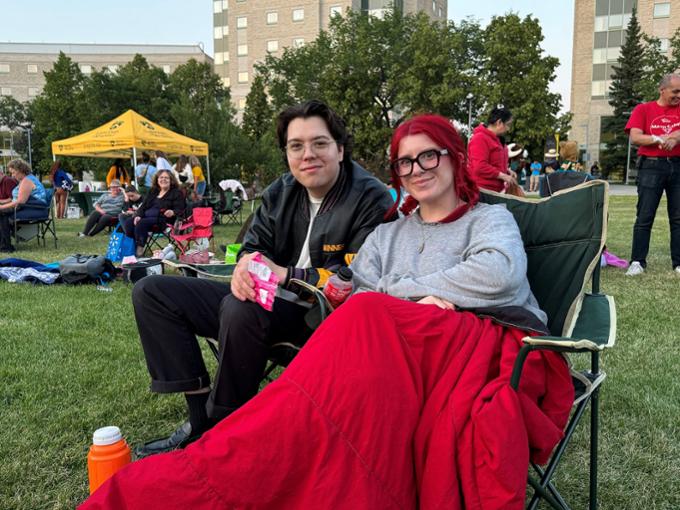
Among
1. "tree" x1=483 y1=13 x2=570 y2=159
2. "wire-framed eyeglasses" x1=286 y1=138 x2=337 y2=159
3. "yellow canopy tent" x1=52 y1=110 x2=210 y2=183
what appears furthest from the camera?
"tree" x1=483 y1=13 x2=570 y2=159

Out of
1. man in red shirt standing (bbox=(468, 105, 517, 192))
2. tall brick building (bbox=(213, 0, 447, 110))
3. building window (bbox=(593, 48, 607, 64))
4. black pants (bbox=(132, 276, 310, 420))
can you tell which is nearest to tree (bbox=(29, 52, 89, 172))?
tall brick building (bbox=(213, 0, 447, 110))

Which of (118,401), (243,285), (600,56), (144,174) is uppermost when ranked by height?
(600,56)

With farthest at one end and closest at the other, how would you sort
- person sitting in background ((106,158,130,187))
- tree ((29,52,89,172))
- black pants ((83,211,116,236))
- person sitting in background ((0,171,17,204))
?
1. tree ((29,52,89,172))
2. person sitting in background ((106,158,130,187))
3. black pants ((83,211,116,236))
4. person sitting in background ((0,171,17,204))

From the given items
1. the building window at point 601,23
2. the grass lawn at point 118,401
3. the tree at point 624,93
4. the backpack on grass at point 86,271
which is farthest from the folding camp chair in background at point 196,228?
the building window at point 601,23

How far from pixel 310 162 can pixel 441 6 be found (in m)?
72.3

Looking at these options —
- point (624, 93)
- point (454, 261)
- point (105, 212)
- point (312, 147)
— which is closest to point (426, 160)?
point (454, 261)

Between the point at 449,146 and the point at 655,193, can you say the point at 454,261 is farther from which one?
the point at 655,193

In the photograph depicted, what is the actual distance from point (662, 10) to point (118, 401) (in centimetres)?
5180

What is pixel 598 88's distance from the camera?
149 ft

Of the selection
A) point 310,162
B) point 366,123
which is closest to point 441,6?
point 366,123

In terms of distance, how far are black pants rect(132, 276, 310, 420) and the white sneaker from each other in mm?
4760

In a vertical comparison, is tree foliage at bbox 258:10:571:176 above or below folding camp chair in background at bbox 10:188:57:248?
above

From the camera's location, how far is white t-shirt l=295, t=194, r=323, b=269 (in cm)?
252

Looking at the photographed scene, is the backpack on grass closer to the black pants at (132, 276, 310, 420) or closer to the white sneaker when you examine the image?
the black pants at (132, 276, 310, 420)
